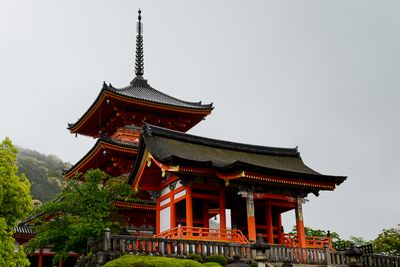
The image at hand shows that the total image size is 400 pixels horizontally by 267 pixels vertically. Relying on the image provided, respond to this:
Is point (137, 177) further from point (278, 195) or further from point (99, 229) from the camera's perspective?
point (278, 195)

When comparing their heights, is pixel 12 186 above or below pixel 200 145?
below

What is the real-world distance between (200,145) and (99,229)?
855 centimetres

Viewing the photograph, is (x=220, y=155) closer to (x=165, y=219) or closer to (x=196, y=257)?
(x=165, y=219)

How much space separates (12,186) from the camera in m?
18.4

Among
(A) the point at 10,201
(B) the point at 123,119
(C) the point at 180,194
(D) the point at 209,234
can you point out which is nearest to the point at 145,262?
(A) the point at 10,201

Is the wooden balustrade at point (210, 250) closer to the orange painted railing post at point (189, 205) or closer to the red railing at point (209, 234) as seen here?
the red railing at point (209, 234)

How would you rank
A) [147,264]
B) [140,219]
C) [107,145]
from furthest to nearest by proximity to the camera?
[107,145] < [140,219] < [147,264]

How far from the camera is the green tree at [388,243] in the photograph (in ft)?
123

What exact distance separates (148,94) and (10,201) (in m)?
22.5

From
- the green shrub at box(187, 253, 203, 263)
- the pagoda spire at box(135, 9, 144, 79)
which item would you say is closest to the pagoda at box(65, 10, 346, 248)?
the green shrub at box(187, 253, 203, 263)

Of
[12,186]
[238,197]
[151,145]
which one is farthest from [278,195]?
[12,186]

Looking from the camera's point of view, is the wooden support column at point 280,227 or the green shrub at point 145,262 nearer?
the green shrub at point 145,262

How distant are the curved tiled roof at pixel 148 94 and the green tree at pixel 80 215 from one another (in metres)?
13.5

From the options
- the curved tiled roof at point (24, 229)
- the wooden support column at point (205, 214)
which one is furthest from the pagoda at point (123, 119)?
the wooden support column at point (205, 214)
